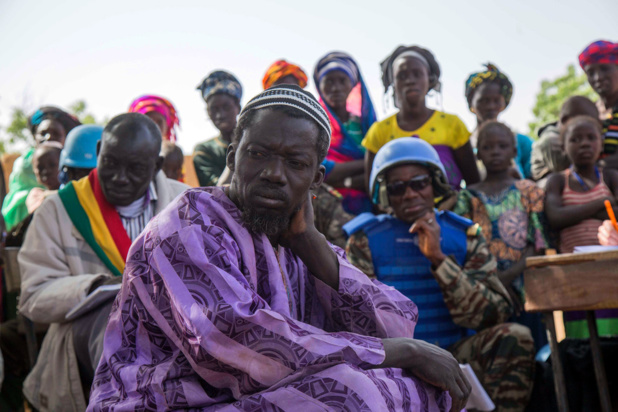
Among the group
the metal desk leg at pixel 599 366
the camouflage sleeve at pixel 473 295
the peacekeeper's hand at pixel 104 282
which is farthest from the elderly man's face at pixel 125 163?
the metal desk leg at pixel 599 366

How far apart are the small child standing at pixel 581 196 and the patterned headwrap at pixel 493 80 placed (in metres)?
1.13

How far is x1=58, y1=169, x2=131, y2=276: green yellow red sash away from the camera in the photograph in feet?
12.3

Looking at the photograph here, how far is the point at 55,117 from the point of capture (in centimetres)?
689

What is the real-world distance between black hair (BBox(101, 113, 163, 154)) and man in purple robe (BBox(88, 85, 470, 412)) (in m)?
1.48

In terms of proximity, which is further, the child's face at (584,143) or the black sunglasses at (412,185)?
the child's face at (584,143)

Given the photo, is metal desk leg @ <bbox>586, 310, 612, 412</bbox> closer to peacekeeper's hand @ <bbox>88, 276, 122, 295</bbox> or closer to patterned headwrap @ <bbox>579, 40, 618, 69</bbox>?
peacekeeper's hand @ <bbox>88, 276, 122, 295</bbox>

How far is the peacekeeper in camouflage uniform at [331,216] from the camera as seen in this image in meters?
5.00

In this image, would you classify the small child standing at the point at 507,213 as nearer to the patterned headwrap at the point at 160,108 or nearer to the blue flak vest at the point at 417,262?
the blue flak vest at the point at 417,262

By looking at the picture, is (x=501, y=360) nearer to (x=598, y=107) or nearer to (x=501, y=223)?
(x=501, y=223)

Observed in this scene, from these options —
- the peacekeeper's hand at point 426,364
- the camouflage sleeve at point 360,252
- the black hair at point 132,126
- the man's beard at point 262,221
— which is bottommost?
the peacekeeper's hand at point 426,364

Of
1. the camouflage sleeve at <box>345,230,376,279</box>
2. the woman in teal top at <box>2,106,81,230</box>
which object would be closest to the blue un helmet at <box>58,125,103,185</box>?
the woman in teal top at <box>2,106,81,230</box>

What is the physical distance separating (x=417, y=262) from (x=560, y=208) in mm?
1661

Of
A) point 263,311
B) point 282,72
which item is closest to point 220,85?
point 282,72

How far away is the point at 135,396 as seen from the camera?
2.12 meters
